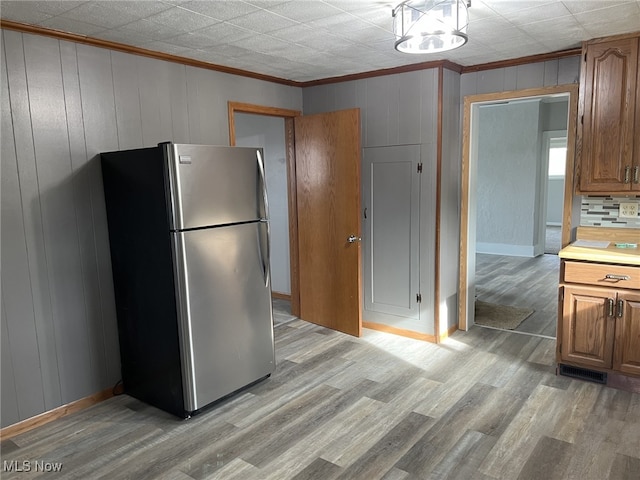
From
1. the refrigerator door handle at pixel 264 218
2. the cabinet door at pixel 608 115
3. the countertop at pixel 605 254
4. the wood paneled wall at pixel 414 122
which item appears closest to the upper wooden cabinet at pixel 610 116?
the cabinet door at pixel 608 115

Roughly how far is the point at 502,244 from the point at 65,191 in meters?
6.89

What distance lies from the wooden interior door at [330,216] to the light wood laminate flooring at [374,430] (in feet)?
2.52

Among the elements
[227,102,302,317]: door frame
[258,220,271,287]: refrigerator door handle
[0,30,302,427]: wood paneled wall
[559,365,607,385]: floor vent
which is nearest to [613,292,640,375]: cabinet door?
[559,365,607,385]: floor vent

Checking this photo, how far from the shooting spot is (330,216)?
4074mm

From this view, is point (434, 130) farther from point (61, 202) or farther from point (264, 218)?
point (61, 202)

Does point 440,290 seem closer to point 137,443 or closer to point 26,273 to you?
point 137,443

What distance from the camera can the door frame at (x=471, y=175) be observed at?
11.0 feet

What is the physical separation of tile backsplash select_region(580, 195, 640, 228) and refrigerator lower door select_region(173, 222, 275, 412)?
7.75ft

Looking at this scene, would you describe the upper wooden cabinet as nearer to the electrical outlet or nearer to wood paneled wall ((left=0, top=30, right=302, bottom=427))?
the electrical outlet

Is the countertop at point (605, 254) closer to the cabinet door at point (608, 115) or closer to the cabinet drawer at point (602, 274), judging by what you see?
the cabinet drawer at point (602, 274)

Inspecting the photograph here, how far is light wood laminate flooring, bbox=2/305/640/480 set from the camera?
7.39 feet

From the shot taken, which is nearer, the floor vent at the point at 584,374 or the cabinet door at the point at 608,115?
the cabinet door at the point at 608,115

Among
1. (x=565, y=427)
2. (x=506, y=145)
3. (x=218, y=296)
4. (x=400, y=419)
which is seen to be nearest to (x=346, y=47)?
(x=218, y=296)

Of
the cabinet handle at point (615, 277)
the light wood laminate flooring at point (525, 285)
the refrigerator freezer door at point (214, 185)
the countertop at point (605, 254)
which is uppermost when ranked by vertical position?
the refrigerator freezer door at point (214, 185)
